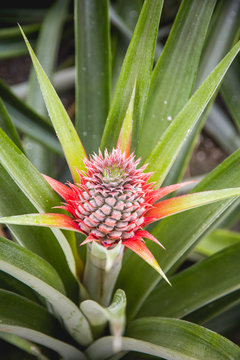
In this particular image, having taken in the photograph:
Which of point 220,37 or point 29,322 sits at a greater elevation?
point 220,37

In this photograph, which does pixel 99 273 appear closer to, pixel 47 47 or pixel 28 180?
pixel 28 180

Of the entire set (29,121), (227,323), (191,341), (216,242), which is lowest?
(227,323)

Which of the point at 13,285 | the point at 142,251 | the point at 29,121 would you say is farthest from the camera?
the point at 29,121

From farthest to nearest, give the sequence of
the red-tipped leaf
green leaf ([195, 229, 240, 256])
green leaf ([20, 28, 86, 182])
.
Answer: green leaf ([195, 229, 240, 256]), green leaf ([20, 28, 86, 182]), the red-tipped leaf

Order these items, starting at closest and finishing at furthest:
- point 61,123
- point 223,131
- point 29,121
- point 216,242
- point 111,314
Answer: point 111,314 < point 61,123 < point 29,121 < point 216,242 < point 223,131

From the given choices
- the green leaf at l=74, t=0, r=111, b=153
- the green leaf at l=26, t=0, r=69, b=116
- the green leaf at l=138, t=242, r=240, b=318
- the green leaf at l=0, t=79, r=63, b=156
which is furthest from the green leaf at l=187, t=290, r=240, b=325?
the green leaf at l=26, t=0, r=69, b=116

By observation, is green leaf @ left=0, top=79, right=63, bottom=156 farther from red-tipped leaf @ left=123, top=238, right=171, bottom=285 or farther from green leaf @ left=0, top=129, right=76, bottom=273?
red-tipped leaf @ left=123, top=238, right=171, bottom=285

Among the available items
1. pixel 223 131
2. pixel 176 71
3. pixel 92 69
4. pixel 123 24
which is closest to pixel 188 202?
pixel 176 71

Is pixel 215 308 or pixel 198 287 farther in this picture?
pixel 215 308
